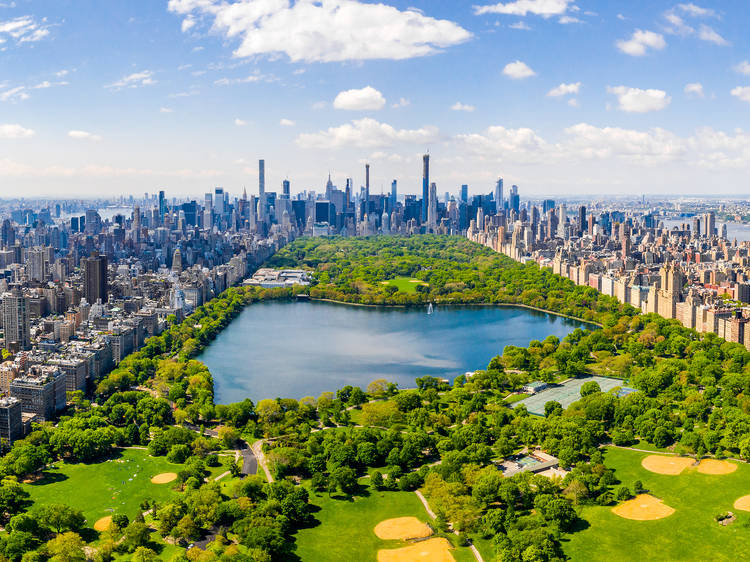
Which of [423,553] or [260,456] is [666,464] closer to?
[423,553]

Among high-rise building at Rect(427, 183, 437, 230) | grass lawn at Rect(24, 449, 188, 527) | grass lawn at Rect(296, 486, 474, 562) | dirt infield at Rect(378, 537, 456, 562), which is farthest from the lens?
high-rise building at Rect(427, 183, 437, 230)

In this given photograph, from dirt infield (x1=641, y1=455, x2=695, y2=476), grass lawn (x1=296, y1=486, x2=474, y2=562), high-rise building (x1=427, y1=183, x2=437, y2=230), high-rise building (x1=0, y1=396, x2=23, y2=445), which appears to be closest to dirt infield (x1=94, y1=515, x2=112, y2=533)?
grass lawn (x1=296, y1=486, x2=474, y2=562)

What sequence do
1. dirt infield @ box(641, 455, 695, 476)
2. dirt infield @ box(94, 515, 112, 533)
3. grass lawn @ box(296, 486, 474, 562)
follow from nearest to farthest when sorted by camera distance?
Result: grass lawn @ box(296, 486, 474, 562) → dirt infield @ box(94, 515, 112, 533) → dirt infield @ box(641, 455, 695, 476)

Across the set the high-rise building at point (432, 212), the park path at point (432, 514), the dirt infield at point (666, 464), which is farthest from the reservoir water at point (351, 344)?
the high-rise building at point (432, 212)

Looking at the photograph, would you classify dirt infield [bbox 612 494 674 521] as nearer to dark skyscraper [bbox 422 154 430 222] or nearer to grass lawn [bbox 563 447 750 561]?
grass lawn [bbox 563 447 750 561]

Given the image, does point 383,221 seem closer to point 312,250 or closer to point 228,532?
point 312,250

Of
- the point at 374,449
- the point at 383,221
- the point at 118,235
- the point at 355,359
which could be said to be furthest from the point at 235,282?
the point at 383,221

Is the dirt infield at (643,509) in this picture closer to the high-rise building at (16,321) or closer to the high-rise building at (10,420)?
the high-rise building at (10,420)
